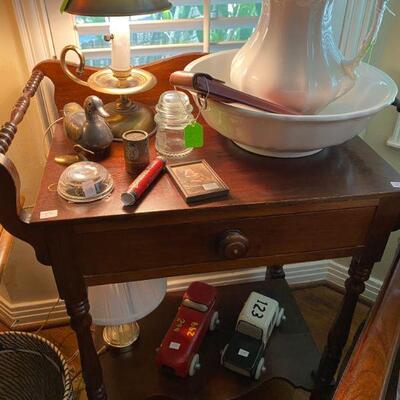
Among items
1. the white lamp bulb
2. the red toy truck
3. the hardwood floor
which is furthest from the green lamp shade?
the hardwood floor

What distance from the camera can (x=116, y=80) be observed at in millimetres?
842

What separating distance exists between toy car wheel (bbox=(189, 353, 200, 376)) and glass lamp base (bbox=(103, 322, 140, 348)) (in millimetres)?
188

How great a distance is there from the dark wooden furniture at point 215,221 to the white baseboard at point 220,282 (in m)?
0.59

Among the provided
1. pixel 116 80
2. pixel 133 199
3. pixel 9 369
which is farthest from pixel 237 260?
pixel 9 369

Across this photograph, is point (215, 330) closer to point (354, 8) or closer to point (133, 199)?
point (133, 199)

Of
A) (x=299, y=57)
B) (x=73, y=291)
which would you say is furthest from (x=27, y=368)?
(x=299, y=57)

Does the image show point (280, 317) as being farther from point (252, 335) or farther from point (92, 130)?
point (92, 130)

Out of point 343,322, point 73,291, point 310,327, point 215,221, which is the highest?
point 215,221

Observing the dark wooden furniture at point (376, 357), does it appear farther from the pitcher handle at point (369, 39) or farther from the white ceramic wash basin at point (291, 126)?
the pitcher handle at point (369, 39)

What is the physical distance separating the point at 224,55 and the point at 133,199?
0.45 meters

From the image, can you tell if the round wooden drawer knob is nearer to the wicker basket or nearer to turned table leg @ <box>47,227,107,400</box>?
turned table leg @ <box>47,227,107,400</box>

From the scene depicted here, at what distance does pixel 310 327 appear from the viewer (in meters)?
1.42

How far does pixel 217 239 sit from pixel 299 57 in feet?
1.12

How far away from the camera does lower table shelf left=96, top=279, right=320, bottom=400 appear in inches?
42.0
